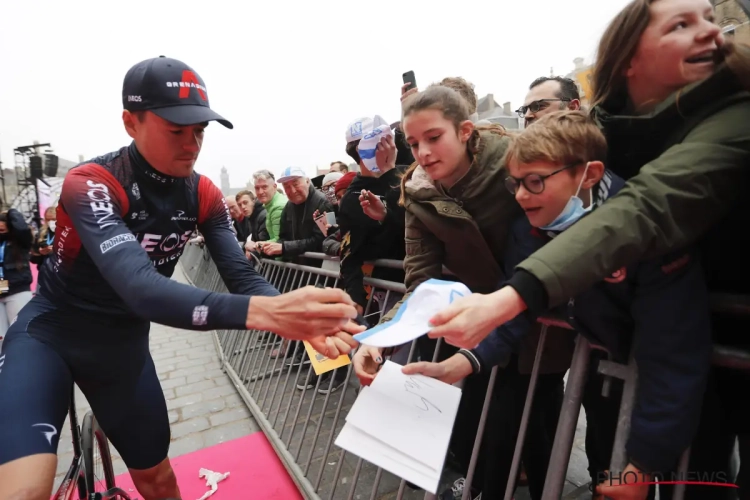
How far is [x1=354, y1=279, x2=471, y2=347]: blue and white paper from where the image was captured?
3.53 ft

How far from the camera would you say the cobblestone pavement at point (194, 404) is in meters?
3.49

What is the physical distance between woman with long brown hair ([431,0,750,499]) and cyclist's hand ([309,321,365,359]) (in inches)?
23.6

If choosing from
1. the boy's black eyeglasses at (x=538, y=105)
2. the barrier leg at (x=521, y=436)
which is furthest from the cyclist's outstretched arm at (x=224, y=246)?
the boy's black eyeglasses at (x=538, y=105)

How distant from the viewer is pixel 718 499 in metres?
1.34

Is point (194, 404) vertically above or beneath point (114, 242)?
beneath

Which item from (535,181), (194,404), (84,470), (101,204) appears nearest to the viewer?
(535,181)

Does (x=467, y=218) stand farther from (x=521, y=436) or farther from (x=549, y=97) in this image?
(x=549, y=97)

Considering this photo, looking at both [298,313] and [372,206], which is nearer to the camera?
[298,313]

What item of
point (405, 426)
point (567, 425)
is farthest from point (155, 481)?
point (567, 425)

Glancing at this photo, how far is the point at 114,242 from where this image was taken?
1551 millimetres

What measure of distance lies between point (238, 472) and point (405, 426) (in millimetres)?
2451

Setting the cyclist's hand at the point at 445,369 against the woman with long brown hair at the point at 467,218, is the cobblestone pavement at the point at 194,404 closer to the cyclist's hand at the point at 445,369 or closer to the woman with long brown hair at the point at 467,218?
the woman with long brown hair at the point at 467,218

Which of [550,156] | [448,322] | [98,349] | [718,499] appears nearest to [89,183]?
[98,349]

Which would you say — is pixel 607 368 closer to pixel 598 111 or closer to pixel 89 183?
pixel 598 111
